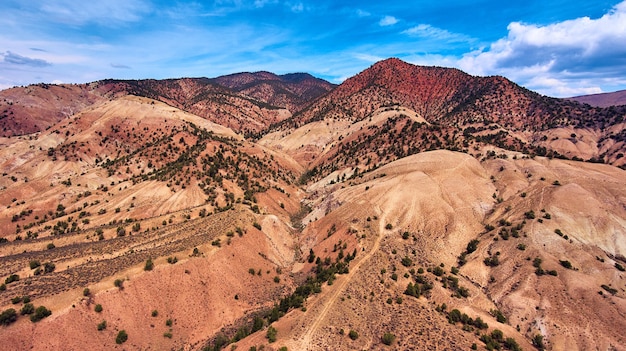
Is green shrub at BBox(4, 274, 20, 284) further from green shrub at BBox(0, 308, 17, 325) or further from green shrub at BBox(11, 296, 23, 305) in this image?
green shrub at BBox(0, 308, 17, 325)

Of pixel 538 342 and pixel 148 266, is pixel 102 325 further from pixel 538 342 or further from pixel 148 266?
pixel 538 342

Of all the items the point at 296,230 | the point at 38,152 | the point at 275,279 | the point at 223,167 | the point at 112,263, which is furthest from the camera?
the point at 38,152

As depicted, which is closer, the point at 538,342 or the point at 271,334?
the point at 271,334

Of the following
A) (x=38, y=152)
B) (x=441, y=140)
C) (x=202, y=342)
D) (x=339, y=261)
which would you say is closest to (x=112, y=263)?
(x=202, y=342)

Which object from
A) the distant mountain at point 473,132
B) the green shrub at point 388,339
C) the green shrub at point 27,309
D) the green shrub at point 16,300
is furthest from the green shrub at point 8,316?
the distant mountain at point 473,132

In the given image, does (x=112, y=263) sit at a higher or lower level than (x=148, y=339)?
higher

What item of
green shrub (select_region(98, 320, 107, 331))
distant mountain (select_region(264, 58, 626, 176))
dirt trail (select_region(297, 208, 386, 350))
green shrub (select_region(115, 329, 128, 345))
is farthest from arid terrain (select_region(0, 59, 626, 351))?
distant mountain (select_region(264, 58, 626, 176))

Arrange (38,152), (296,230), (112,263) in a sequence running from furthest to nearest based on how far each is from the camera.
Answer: (38,152) < (296,230) < (112,263)

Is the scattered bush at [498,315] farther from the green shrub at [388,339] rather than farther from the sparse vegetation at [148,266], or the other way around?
the sparse vegetation at [148,266]

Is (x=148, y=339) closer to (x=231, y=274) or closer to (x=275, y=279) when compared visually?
(x=231, y=274)

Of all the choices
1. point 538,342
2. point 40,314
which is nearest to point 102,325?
point 40,314
